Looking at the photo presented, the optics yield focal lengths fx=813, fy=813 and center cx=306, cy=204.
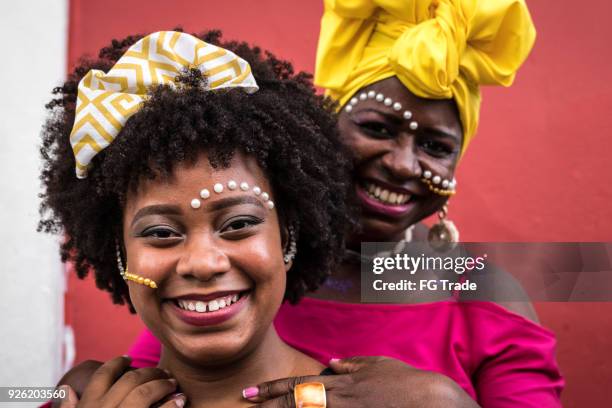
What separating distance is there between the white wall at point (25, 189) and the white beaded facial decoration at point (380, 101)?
1434 mm

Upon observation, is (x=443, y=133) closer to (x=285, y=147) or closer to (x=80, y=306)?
(x=285, y=147)

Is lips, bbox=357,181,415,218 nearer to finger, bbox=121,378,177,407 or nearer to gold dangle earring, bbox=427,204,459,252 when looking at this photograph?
gold dangle earring, bbox=427,204,459,252

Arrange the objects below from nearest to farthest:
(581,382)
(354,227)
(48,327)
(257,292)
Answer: (257,292), (354,227), (48,327), (581,382)

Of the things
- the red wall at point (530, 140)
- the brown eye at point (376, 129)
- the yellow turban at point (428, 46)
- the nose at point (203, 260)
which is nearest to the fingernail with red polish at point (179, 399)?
the nose at point (203, 260)

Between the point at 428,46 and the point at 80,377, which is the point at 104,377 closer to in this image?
the point at 80,377

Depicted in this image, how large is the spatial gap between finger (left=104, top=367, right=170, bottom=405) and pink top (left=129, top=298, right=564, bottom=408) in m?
0.39

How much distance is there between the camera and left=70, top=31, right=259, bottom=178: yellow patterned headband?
2279mm

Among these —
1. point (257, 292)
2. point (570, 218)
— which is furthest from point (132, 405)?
point (570, 218)

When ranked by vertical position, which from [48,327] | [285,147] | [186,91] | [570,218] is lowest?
[48,327]

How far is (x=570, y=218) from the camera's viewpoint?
13.6 ft

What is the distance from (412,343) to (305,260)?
55 centimetres

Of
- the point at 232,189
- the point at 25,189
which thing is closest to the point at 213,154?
the point at 232,189

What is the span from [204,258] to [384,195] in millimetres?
1069

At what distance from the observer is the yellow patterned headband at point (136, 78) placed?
228 cm
